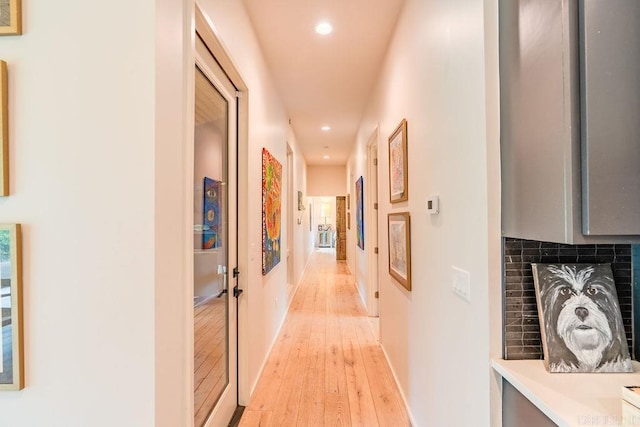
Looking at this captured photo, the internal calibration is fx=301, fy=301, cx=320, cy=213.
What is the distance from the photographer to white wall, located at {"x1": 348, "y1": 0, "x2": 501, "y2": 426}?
3.46 feet

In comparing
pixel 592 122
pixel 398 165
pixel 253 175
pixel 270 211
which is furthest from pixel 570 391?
pixel 270 211

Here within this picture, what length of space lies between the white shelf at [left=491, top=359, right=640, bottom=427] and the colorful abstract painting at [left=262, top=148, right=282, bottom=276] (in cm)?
208

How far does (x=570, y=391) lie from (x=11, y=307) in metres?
1.73

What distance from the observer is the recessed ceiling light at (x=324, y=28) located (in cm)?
240

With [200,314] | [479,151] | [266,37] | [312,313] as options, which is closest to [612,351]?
[479,151]

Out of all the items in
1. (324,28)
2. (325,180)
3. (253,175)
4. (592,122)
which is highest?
(324,28)

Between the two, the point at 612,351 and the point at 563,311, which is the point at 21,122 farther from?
the point at 612,351

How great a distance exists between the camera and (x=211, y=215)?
1.78 meters

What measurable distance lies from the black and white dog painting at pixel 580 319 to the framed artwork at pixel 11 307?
5.57ft

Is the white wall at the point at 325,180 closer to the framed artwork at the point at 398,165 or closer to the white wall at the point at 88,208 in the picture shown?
the framed artwork at the point at 398,165

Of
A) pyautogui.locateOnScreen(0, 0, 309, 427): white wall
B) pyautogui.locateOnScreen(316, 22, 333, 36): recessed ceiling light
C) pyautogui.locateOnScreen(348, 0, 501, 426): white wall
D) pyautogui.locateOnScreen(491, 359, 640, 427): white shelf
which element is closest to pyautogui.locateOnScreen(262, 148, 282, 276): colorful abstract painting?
pyautogui.locateOnScreen(316, 22, 333, 36): recessed ceiling light

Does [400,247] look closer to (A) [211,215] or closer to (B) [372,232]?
(A) [211,215]

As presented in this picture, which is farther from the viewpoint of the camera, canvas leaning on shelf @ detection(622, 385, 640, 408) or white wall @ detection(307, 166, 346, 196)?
white wall @ detection(307, 166, 346, 196)

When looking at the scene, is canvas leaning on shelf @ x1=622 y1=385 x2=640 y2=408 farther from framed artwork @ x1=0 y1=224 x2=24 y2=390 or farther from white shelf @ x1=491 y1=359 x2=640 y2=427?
framed artwork @ x1=0 y1=224 x2=24 y2=390
